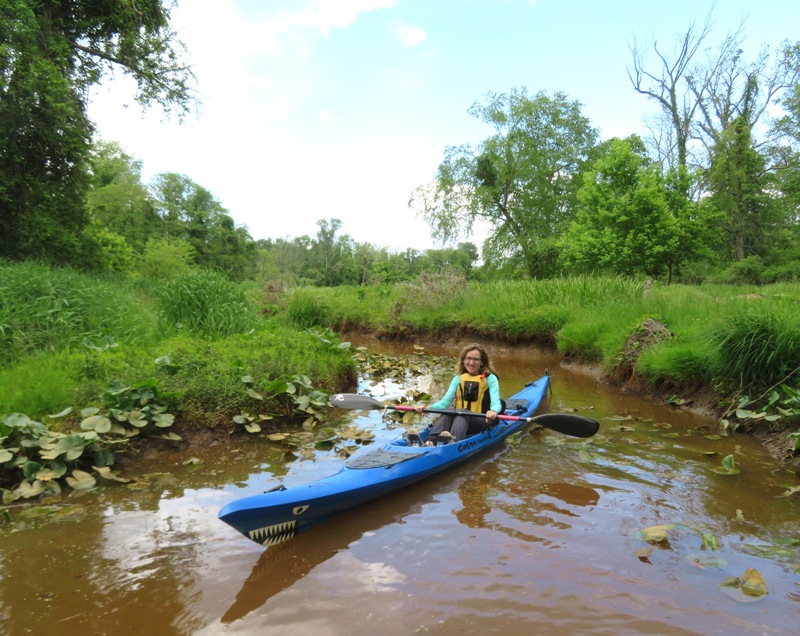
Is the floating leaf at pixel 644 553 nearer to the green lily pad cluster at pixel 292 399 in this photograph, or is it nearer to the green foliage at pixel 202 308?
the green lily pad cluster at pixel 292 399

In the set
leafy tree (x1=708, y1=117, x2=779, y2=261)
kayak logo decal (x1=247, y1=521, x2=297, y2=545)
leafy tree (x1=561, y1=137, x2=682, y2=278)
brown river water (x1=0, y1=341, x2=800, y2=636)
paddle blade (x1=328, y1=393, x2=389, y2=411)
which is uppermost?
leafy tree (x1=708, y1=117, x2=779, y2=261)

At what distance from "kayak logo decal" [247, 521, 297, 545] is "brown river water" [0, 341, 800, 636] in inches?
3.7

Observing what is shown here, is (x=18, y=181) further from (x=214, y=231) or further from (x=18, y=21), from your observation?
(x=214, y=231)

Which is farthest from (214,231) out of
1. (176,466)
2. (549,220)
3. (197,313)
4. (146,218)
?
(176,466)

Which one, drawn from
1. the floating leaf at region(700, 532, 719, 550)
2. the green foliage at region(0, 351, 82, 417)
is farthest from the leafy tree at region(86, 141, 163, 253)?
the floating leaf at region(700, 532, 719, 550)

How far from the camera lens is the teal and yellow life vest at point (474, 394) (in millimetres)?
5395

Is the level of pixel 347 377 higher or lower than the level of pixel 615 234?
lower

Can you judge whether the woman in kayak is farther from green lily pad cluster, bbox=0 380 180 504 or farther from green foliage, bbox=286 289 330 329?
green foliage, bbox=286 289 330 329

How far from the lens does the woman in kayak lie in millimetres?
4961

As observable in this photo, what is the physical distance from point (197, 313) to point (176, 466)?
164 inches

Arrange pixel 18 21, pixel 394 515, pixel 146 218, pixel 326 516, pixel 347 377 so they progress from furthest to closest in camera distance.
A: pixel 146 218 → pixel 18 21 → pixel 347 377 → pixel 394 515 → pixel 326 516

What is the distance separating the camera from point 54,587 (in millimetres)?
2576

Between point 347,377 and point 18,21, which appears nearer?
point 347,377

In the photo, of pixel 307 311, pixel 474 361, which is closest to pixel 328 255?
pixel 307 311
